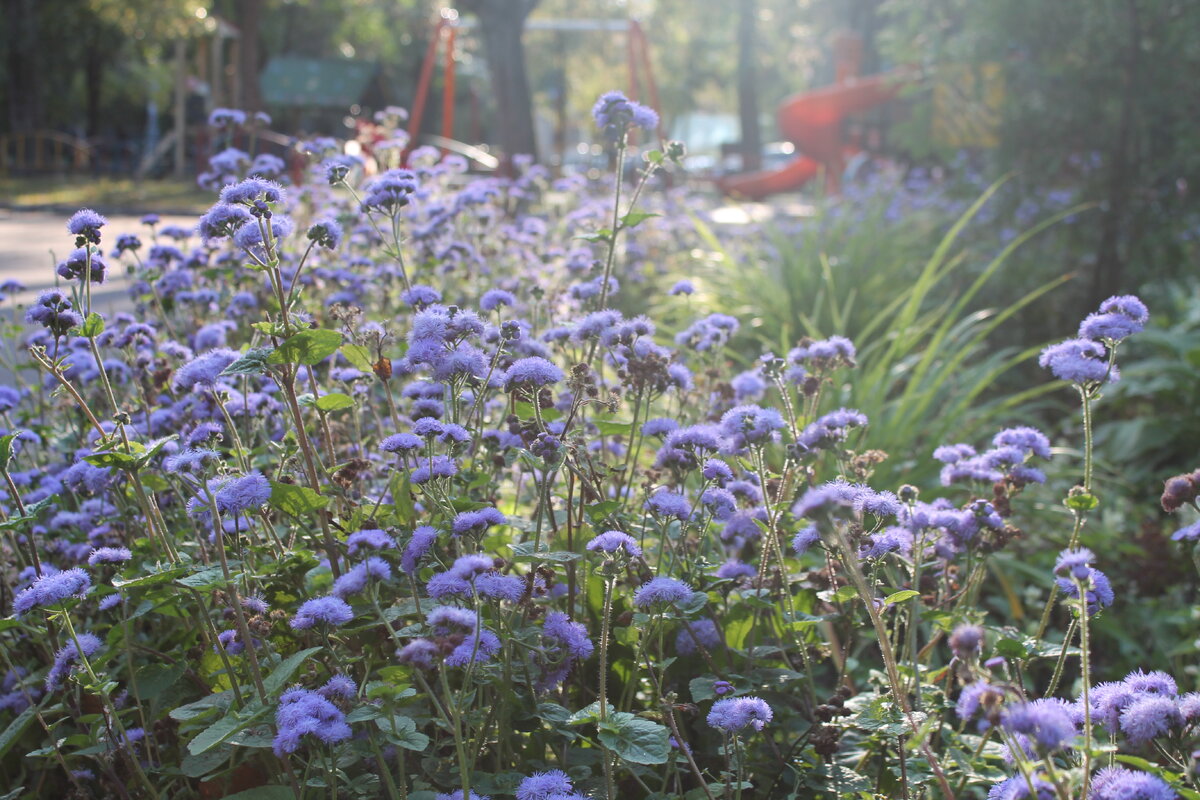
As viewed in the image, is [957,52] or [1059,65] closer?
[1059,65]

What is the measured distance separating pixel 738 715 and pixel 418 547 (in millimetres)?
591

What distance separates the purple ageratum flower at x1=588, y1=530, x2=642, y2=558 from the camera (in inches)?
69.1

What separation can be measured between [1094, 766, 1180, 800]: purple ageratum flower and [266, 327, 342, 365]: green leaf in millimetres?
1395

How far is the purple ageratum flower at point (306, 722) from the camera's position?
1.51 meters

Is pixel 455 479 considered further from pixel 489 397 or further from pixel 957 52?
pixel 957 52

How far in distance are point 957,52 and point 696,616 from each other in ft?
18.5

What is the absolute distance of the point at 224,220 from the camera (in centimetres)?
202

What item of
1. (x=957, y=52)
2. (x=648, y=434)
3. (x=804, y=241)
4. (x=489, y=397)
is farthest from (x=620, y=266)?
(x=648, y=434)

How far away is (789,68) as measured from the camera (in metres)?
50.2

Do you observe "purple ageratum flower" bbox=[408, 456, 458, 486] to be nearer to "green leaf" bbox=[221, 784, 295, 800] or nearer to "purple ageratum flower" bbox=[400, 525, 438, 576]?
"purple ageratum flower" bbox=[400, 525, 438, 576]

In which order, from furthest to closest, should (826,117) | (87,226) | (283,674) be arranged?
(826,117), (87,226), (283,674)

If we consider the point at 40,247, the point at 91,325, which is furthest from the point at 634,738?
the point at 40,247

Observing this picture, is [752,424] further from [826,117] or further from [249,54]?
[249,54]

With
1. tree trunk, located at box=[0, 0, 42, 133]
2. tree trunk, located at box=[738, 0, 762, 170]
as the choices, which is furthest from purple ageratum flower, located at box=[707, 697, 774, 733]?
tree trunk, located at box=[0, 0, 42, 133]
